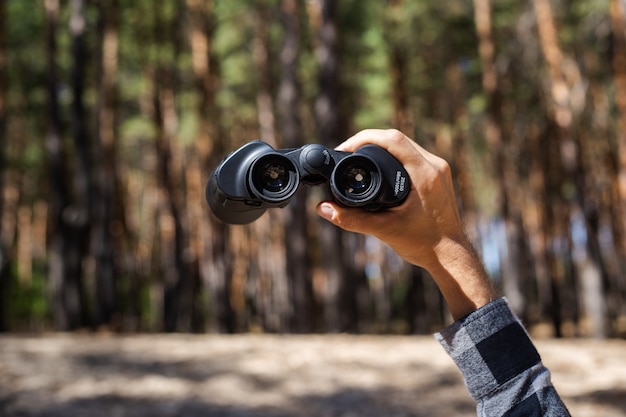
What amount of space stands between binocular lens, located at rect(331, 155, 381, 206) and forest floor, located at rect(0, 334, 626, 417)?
4536mm

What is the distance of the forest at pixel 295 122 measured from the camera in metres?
13.2

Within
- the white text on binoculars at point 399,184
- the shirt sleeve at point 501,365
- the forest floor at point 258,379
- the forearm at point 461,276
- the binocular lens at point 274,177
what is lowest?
the forest floor at point 258,379

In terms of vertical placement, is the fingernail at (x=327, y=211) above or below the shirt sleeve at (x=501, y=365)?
above

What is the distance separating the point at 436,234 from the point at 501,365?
0.95ft

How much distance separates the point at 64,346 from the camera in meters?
8.20

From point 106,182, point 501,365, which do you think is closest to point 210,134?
point 106,182

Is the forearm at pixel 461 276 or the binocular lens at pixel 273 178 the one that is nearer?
the forearm at pixel 461 276

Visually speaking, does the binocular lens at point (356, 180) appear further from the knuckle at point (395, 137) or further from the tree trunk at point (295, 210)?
the tree trunk at point (295, 210)

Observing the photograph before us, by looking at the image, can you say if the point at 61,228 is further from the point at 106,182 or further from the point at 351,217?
the point at 351,217

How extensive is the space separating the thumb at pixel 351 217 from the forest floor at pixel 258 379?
4.59 metres

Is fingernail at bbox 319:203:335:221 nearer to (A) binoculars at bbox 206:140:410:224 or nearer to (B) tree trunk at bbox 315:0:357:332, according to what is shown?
(A) binoculars at bbox 206:140:410:224

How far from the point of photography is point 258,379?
6.81 meters

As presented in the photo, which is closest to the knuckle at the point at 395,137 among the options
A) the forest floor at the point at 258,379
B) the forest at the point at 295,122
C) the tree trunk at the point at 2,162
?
the forest floor at the point at 258,379

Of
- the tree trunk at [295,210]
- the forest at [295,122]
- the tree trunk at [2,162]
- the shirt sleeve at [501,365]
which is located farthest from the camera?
the forest at [295,122]
